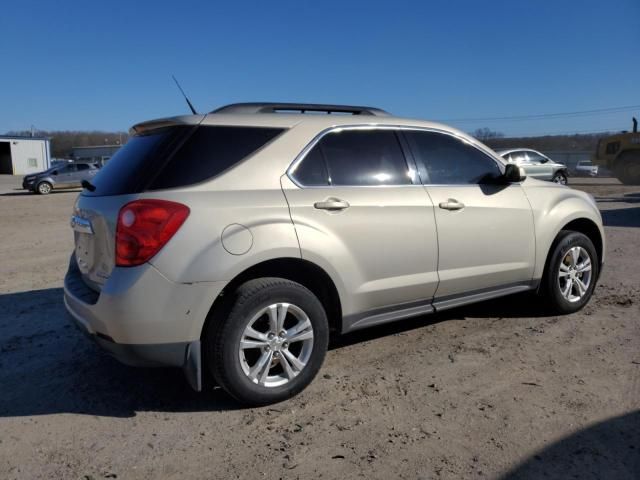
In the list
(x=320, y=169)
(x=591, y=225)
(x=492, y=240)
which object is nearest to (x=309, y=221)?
(x=320, y=169)

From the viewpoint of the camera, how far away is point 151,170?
3.05 meters

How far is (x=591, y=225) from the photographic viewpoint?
16.5 feet

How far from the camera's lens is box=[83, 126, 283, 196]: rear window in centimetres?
303

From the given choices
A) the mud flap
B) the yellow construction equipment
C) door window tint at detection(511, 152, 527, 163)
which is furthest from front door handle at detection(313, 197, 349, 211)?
door window tint at detection(511, 152, 527, 163)

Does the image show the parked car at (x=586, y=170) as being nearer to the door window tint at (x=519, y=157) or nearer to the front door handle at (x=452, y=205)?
the door window tint at (x=519, y=157)

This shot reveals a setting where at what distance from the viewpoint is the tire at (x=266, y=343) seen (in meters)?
3.02

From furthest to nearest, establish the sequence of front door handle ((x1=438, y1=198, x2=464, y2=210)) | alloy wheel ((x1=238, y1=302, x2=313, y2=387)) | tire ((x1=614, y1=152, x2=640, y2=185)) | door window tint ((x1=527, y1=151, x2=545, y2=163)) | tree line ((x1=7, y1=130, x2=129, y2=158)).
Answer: tree line ((x1=7, y1=130, x2=129, y2=158)), door window tint ((x1=527, y1=151, x2=545, y2=163)), tire ((x1=614, y1=152, x2=640, y2=185)), front door handle ((x1=438, y1=198, x2=464, y2=210)), alloy wheel ((x1=238, y1=302, x2=313, y2=387))

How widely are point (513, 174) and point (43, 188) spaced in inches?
1064

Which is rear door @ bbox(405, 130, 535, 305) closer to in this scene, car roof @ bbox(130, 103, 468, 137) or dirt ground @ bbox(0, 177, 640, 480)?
car roof @ bbox(130, 103, 468, 137)

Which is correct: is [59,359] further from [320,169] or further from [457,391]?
[457,391]

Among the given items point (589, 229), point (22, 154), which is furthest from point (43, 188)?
point (22, 154)

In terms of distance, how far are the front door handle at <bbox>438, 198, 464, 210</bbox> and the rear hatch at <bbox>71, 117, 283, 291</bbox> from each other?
1363mm

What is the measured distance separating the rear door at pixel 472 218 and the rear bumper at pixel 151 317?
1854 mm

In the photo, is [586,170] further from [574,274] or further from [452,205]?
[452,205]
